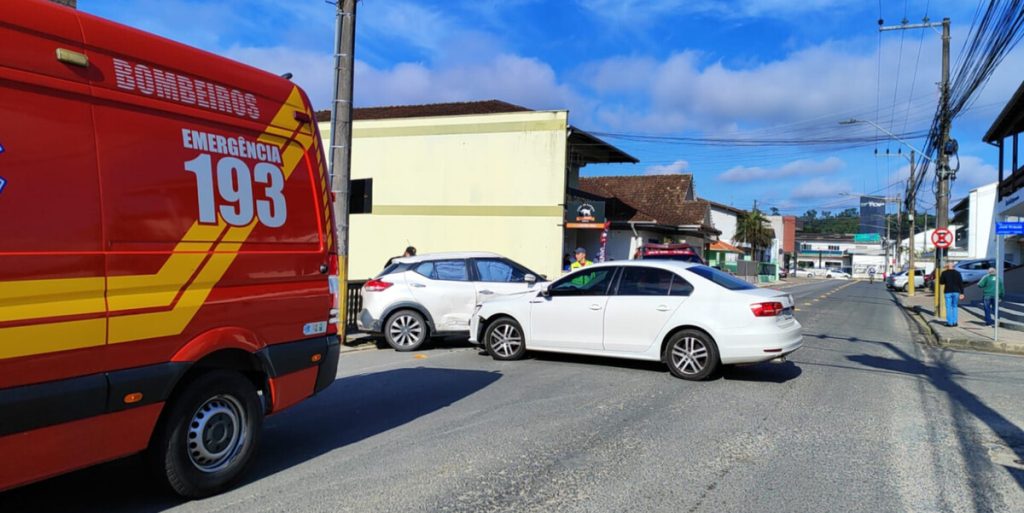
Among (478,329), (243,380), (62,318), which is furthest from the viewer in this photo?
(478,329)

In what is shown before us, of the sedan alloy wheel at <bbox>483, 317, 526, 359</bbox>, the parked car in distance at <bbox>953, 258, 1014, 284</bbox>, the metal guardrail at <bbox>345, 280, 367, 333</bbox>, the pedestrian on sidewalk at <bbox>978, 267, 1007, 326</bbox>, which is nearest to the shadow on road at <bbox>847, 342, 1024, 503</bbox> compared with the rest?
the sedan alloy wheel at <bbox>483, 317, 526, 359</bbox>

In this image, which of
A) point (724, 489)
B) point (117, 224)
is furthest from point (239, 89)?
point (724, 489)

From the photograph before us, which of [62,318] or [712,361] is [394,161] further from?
[62,318]

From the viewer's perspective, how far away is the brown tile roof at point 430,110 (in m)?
28.5

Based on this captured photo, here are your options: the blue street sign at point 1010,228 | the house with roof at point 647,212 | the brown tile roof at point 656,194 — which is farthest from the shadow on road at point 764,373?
the brown tile roof at point 656,194

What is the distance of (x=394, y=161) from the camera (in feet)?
87.1

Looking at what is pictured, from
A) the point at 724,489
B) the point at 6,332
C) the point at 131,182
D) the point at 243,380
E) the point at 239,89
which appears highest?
the point at 239,89

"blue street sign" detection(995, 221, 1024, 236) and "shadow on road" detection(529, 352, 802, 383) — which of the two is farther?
"blue street sign" detection(995, 221, 1024, 236)

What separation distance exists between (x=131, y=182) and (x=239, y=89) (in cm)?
112

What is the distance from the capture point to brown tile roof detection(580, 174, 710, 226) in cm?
3432

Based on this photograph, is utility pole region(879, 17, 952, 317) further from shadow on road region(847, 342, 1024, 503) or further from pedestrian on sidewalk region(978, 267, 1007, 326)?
shadow on road region(847, 342, 1024, 503)

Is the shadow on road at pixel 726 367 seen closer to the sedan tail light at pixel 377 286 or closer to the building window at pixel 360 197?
the sedan tail light at pixel 377 286

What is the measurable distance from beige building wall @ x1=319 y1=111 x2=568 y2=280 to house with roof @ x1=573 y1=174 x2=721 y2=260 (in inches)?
169

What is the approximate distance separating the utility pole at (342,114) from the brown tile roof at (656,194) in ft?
75.5
